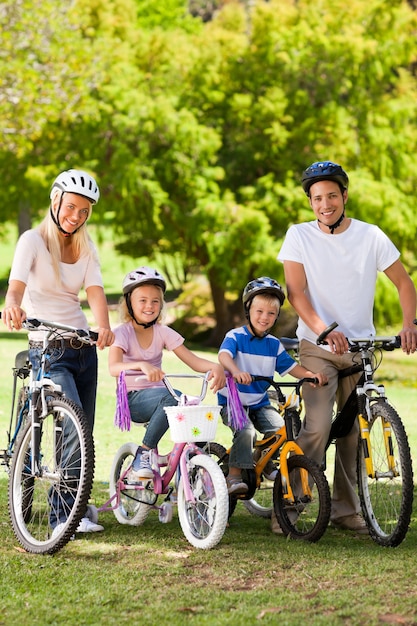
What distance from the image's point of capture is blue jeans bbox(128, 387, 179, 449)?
5938 mm

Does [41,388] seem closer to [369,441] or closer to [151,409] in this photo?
[151,409]

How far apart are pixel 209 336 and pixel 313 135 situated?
6040mm

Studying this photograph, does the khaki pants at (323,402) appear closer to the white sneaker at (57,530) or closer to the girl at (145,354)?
the girl at (145,354)

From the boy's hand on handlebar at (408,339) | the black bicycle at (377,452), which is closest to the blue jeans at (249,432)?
the black bicycle at (377,452)

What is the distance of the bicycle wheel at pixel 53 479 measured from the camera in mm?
5324

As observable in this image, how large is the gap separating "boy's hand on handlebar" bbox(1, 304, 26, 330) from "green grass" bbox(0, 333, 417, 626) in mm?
1188

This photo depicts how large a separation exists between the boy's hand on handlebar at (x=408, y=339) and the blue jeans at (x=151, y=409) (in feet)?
4.24

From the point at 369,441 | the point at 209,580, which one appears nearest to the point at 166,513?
the point at 209,580

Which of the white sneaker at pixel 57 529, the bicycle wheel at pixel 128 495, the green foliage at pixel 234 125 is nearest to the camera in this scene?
the white sneaker at pixel 57 529

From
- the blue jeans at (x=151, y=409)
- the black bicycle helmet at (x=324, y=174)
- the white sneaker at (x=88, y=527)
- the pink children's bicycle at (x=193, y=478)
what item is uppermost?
the black bicycle helmet at (x=324, y=174)

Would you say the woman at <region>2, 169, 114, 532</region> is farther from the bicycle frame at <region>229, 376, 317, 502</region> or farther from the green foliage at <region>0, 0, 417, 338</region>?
the green foliage at <region>0, 0, 417, 338</region>

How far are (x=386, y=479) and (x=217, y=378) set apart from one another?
106 cm

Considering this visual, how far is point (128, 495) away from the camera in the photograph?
6168 millimetres

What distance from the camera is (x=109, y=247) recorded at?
51.6m
